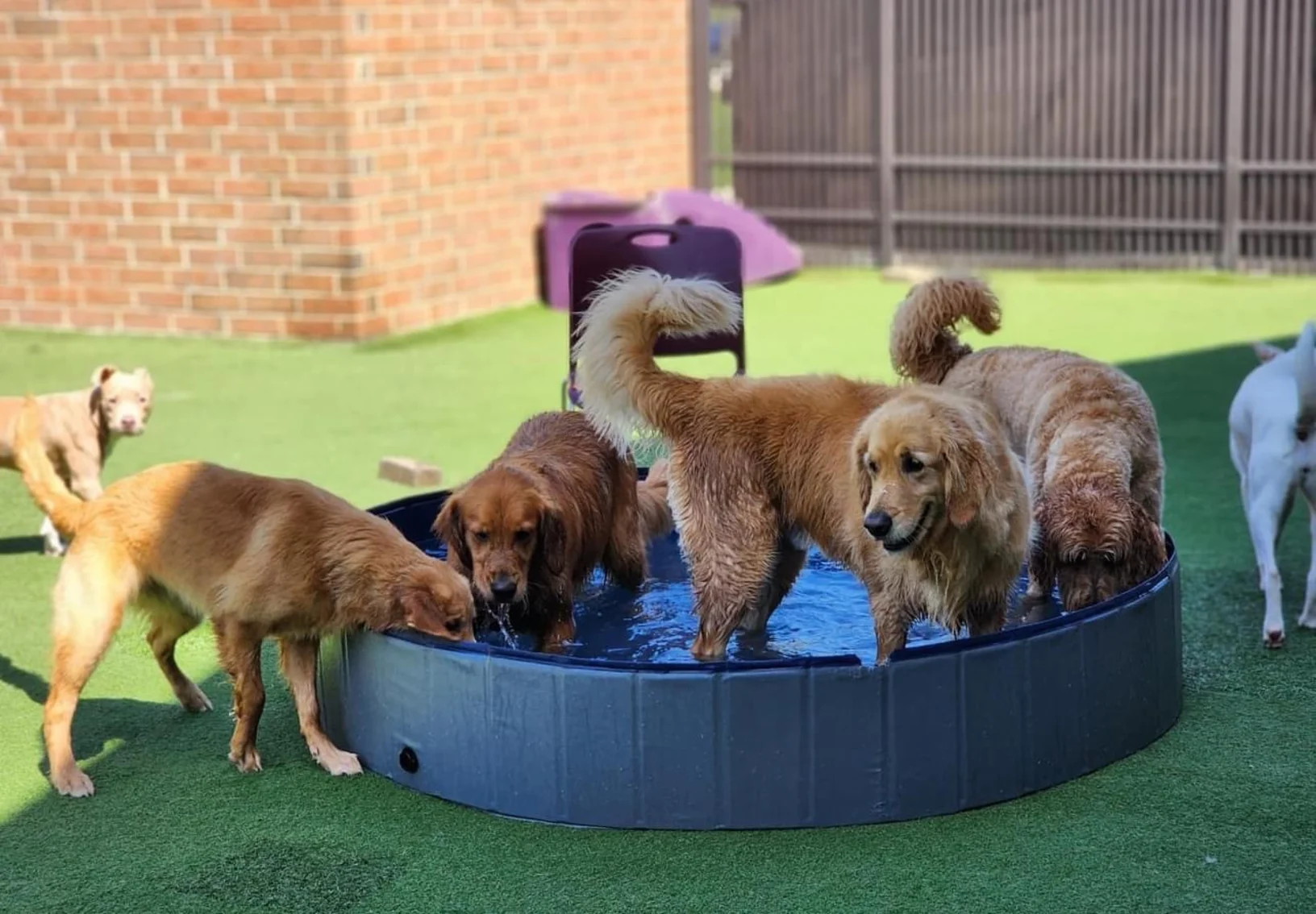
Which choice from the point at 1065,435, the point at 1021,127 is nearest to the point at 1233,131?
the point at 1021,127

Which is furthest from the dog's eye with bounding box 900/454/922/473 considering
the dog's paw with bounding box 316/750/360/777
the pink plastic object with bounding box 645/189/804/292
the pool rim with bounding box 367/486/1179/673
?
the pink plastic object with bounding box 645/189/804/292

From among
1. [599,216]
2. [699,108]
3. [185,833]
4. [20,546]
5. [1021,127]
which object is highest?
[699,108]

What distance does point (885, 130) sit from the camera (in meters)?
15.1

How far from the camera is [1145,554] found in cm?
530

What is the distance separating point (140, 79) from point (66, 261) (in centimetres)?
153

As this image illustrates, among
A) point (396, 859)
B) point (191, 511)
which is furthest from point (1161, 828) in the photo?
point (191, 511)

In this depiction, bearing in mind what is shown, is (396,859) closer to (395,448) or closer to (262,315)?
(395,448)

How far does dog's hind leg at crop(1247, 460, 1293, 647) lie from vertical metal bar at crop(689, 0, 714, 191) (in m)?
10.3

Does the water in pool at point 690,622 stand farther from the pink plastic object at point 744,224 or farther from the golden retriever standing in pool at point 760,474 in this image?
the pink plastic object at point 744,224

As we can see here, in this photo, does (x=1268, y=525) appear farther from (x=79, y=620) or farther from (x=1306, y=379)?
(x=79, y=620)

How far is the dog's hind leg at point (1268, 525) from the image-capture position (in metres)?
6.01

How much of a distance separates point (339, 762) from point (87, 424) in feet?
10.6

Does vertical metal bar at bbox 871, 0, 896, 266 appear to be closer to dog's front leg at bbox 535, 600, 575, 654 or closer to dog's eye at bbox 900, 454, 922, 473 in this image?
dog's front leg at bbox 535, 600, 575, 654

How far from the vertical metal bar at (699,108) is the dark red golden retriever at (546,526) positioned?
988 cm
